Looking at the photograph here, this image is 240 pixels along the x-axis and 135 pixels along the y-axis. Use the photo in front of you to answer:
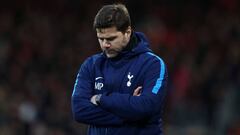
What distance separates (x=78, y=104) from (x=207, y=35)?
733 cm

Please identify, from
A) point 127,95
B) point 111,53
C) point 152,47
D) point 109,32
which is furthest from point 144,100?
point 152,47

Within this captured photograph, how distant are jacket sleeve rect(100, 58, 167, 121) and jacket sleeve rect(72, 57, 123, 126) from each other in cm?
5

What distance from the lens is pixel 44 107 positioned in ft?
35.9

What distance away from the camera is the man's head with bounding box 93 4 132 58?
4754 millimetres

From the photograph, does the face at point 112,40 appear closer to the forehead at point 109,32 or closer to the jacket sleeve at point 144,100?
the forehead at point 109,32

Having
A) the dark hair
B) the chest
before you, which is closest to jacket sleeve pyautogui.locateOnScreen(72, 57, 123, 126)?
the chest

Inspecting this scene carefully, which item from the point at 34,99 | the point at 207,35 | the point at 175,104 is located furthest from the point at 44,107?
the point at 207,35

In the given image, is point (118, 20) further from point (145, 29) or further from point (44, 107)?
point (145, 29)

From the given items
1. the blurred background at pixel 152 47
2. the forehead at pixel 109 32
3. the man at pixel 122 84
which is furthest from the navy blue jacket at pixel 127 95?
the blurred background at pixel 152 47

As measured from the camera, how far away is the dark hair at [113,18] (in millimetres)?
4781

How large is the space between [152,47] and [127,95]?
700cm

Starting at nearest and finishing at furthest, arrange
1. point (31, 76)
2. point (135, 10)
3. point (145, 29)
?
1. point (31, 76)
2. point (145, 29)
3. point (135, 10)

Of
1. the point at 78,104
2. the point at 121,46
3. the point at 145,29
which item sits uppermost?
the point at 121,46

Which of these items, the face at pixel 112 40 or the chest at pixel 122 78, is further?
the chest at pixel 122 78
